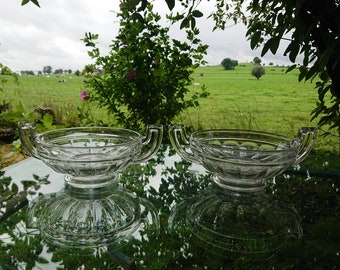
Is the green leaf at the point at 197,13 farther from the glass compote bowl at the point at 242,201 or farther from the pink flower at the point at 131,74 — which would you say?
the pink flower at the point at 131,74

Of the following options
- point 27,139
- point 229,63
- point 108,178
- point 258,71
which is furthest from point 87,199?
point 258,71

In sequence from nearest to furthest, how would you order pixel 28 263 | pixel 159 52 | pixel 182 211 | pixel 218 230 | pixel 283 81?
pixel 28 263, pixel 218 230, pixel 182 211, pixel 159 52, pixel 283 81

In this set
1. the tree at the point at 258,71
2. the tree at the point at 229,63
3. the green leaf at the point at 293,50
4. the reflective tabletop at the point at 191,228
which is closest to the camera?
the reflective tabletop at the point at 191,228

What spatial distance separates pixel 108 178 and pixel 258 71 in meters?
6.02

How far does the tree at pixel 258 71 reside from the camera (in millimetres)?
6058

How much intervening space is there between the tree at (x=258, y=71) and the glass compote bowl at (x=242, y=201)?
560 centimetres

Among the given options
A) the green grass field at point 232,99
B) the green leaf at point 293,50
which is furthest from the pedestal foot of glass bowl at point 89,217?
the green grass field at point 232,99

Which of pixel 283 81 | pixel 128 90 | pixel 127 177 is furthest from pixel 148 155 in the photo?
pixel 283 81

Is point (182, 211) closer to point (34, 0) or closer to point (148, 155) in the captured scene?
point (148, 155)

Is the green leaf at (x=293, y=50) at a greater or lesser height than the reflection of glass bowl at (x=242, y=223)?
greater

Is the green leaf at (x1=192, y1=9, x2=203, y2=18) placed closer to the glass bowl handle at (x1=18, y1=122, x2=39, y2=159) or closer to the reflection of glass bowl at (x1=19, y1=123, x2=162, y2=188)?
the reflection of glass bowl at (x1=19, y1=123, x2=162, y2=188)

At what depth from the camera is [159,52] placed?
1932 millimetres

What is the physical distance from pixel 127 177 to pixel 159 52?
1.19 metres

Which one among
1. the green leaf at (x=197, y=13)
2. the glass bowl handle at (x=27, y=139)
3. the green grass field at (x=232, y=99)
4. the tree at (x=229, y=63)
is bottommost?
the green grass field at (x=232, y=99)
